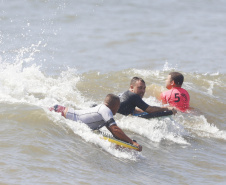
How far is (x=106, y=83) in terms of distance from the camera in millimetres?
13703

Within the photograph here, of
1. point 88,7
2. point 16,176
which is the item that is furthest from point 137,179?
point 88,7

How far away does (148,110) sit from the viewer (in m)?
8.84

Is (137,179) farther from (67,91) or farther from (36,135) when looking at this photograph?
(67,91)

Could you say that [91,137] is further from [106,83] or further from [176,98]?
[106,83]

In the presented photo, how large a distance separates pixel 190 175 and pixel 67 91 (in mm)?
6018

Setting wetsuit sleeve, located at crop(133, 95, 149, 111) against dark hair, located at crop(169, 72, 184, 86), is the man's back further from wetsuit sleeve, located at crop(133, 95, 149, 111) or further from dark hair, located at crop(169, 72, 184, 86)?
wetsuit sleeve, located at crop(133, 95, 149, 111)

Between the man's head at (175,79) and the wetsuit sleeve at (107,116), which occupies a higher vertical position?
the man's head at (175,79)

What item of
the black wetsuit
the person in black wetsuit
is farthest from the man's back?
the black wetsuit

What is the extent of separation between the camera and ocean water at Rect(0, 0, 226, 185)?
21.9 ft

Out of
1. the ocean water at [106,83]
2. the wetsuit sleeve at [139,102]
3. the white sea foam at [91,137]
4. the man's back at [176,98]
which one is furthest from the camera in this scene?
the man's back at [176,98]

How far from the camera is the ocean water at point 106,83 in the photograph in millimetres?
6680

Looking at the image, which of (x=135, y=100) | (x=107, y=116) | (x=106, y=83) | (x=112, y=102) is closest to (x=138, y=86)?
(x=135, y=100)

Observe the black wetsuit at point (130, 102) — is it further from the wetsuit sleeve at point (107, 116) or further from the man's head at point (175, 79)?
the man's head at point (175, 79)

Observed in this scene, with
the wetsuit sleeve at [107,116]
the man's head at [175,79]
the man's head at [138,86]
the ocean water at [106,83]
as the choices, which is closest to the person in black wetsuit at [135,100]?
the man's head at [138,86]
